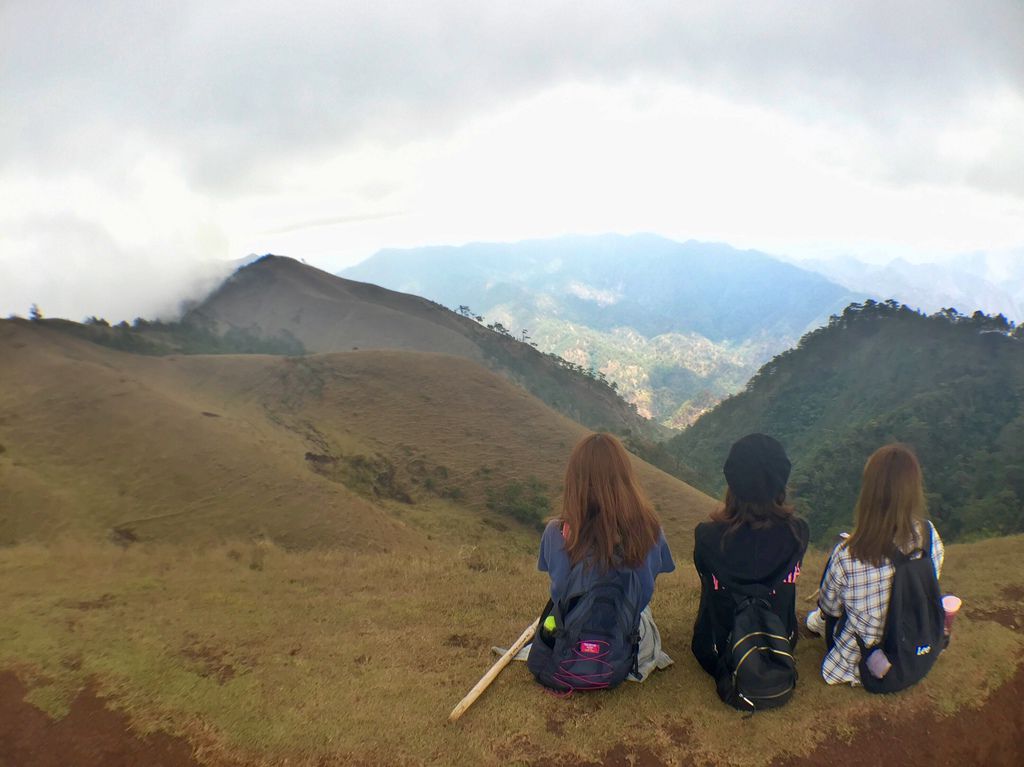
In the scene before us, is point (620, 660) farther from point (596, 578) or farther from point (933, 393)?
point (933, 393)

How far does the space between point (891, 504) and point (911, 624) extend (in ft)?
3.19

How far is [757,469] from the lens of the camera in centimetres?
427

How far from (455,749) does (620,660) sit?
1413 millimetres

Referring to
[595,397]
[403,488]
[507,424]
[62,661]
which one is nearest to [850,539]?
[62,661]

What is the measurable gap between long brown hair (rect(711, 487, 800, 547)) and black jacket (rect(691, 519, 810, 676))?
0.03 m

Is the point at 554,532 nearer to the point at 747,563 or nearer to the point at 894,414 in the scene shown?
the point at 747,563

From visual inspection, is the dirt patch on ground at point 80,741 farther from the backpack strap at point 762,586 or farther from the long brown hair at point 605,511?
the backpack strap at point 762,586

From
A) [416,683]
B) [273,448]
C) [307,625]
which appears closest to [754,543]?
[416,683]

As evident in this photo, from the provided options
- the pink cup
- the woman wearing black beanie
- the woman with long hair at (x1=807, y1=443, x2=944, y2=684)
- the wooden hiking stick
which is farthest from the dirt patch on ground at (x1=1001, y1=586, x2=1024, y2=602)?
the wooden hiking stick

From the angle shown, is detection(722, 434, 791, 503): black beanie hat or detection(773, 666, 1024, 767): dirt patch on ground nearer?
detection(773, 666, 1024, 767): dirt patch on ground

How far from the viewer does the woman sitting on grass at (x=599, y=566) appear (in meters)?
4.35

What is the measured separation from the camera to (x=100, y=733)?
4477 millimetres

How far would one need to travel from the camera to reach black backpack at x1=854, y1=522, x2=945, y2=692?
4.34m

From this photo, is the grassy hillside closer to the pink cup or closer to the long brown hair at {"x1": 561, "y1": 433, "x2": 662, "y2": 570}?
the pink cup
